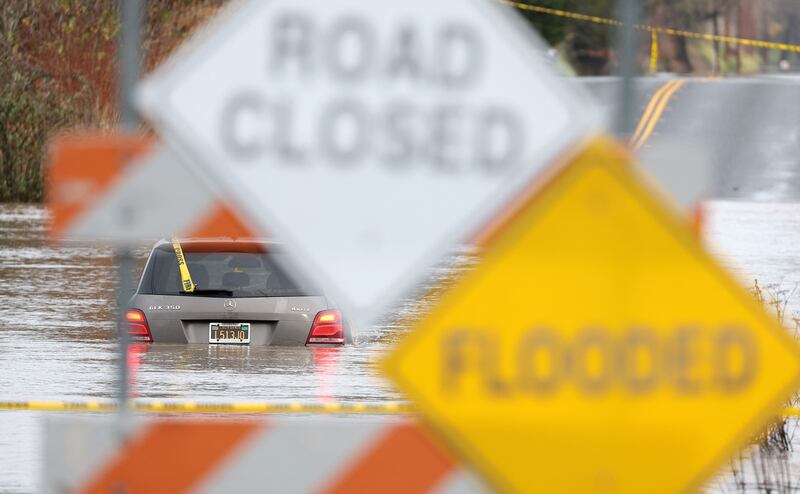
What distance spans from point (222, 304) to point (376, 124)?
1066cm

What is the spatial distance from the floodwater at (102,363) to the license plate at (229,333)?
67mm

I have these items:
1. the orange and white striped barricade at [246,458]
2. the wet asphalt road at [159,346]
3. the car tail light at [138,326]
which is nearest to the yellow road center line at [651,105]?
the wet asphalt road at [159,346]

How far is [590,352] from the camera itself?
17.8ft

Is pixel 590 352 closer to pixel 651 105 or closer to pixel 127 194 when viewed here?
pixel 127 194

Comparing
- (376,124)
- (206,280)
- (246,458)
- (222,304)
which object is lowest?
(222,304)

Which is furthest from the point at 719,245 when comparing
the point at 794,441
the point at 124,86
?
the point at 124,86

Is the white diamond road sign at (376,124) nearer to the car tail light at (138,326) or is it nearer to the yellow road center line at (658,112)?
the car tail light at (138,326)

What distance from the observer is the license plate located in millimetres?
16016

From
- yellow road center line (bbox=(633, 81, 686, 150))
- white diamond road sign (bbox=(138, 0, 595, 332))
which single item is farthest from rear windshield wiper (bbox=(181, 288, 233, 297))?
yellow road center line (bbox=(633, 81, 686, 150))

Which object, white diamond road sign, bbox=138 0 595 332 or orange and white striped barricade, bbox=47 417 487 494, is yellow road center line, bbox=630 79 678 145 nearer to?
orange and white striped barricade, bbox=47 417 487 494

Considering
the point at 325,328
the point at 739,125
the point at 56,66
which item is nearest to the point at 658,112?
the point at 739,125

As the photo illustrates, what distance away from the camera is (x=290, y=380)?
14883 millimetres

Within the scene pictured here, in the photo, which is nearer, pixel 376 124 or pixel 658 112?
pixel 376 124

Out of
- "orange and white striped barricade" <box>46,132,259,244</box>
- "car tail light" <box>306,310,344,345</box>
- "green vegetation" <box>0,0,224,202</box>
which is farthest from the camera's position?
"green vegetation" <box>0,0,224,202</box>
